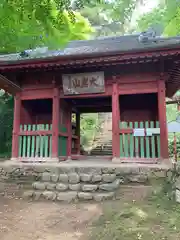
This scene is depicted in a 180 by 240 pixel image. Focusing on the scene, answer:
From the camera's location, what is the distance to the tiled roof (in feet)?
20.6

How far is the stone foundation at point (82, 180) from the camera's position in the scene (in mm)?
5422

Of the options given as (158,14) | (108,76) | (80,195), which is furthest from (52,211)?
(158,14)

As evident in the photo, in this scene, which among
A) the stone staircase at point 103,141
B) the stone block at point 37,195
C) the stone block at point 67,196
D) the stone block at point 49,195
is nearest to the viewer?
the stone block at point 67,196

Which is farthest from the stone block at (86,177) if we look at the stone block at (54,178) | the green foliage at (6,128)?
the green foliage at (6,128)

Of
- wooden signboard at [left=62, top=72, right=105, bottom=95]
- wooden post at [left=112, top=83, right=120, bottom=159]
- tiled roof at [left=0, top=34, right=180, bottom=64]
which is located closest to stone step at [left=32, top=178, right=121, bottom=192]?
wooden post at [left=112, top=83, right=120, bottom=159]

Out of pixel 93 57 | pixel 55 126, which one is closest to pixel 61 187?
pixel 55 126

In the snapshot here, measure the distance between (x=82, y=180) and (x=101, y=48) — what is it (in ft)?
19.8

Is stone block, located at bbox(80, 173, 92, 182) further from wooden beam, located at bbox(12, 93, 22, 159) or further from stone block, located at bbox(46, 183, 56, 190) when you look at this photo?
wooden beam, located at bbox(12, 93, 22, 159)

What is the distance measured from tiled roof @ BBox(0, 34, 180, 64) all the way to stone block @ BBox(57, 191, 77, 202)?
3.92m

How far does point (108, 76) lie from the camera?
7.39 m

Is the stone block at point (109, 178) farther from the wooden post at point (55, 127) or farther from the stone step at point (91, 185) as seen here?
the wooden post at point (55, 127)

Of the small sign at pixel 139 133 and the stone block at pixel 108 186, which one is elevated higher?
the small sign at pixel 139 133

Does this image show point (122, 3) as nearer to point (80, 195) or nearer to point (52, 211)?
point (80, 195)

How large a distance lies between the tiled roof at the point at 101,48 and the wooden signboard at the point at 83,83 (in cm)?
75
